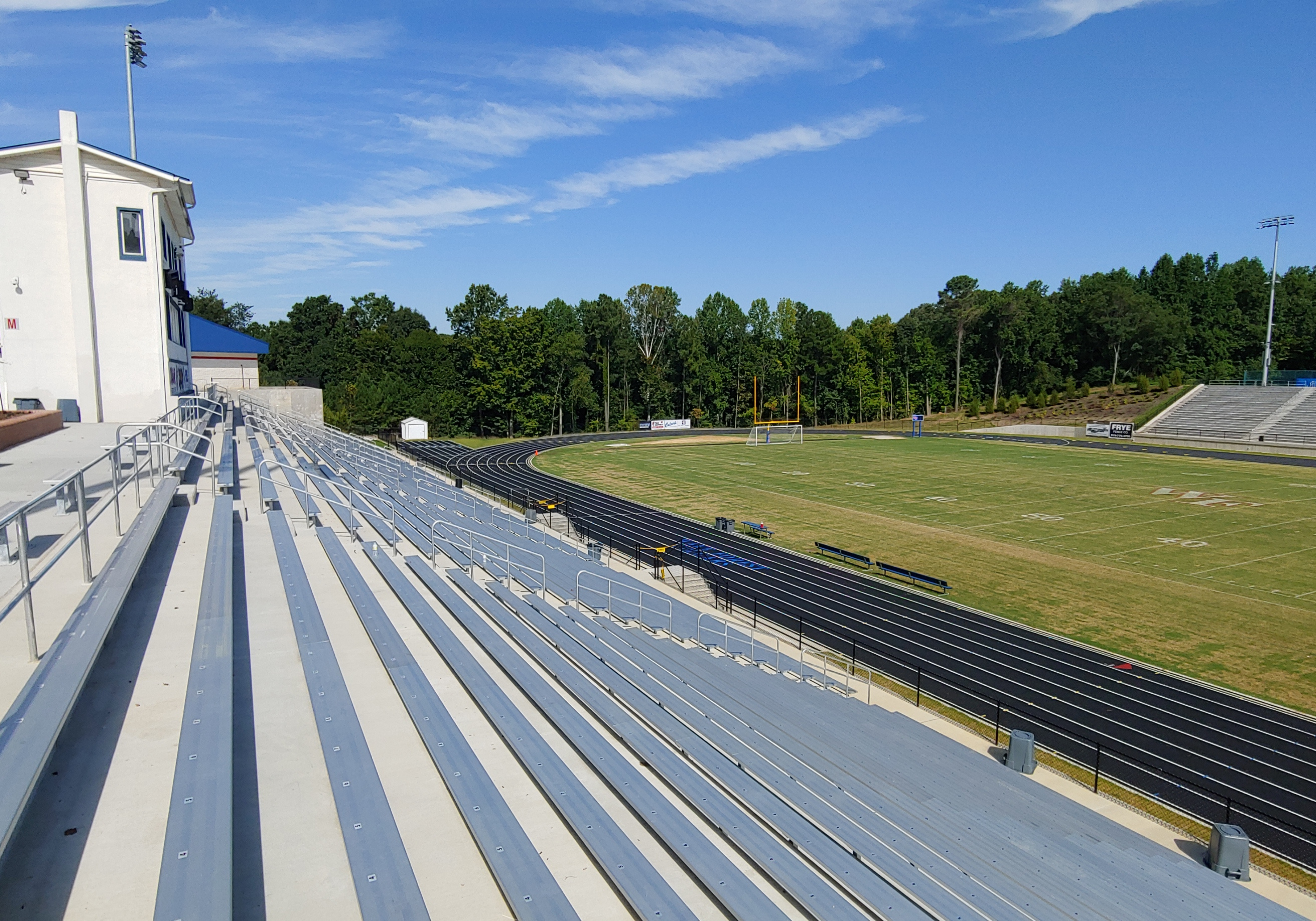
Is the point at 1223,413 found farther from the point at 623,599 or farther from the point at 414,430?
the point at 414,430

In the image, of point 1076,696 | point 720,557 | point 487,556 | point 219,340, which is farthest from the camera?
point 219,340

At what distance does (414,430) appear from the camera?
67938mm

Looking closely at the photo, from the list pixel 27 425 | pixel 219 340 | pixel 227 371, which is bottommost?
pixel 27 425

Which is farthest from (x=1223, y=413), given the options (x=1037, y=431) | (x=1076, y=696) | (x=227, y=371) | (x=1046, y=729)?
(x=227, y=371)

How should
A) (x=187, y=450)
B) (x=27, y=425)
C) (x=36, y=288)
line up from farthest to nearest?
(x=36, y=288), (x=27, y=425), (x=187, y=450)

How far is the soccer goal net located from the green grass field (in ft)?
36.1

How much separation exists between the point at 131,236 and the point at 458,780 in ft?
72.6

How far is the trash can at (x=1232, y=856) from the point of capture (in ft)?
30.8

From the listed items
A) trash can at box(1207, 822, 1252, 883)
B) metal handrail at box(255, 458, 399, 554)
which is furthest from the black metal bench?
trash can at box(1207, 822, 1252, 883)

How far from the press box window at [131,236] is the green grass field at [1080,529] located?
23.6 m

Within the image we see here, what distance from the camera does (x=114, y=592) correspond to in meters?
6.12

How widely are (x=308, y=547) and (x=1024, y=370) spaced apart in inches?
4158

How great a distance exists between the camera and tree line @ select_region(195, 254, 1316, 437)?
8512cm

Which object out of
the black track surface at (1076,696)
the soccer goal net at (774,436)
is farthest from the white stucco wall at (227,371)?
the soccer goal net at (774,436)
